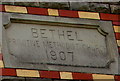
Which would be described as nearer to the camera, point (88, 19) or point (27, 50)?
point (27, 50)

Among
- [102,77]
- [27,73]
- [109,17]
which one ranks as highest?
[109,17]

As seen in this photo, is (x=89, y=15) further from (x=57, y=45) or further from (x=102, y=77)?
(x=102, y=77)

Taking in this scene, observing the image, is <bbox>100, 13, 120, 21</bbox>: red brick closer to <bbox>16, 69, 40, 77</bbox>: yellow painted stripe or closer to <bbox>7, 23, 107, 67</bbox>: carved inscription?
<bbox>7, 23, 107, 67</bbox>: carved inscription

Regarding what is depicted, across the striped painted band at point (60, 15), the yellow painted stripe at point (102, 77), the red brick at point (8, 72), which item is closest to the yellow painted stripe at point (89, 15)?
the striped painted band at point (60, 15)

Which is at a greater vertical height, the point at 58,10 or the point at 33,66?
the point at 58,10

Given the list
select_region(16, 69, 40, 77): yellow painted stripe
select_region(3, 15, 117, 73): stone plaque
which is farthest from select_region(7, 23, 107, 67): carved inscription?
select_region(16, 69, 40, 77): yellow painted stripe

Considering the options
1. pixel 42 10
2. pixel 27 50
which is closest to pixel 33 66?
pixel 27 50

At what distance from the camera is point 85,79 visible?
6.33m

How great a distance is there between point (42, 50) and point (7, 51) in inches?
13.1

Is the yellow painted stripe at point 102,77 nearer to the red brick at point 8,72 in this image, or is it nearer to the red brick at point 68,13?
the red brick at point 68,13

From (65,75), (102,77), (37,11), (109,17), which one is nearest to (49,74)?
(65,75)

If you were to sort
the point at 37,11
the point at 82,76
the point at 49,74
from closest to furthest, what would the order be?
the point at 49,74 → the point at 82,76 → the point at 37,11

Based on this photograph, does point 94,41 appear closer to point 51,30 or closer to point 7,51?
point 51,30

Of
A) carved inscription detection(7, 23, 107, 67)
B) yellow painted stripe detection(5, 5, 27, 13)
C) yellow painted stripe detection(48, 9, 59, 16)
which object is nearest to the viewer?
carved inscription detection(7, 23, 107, 67)
